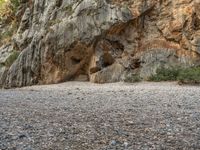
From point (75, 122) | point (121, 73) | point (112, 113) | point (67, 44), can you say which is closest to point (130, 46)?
point (121, 73)

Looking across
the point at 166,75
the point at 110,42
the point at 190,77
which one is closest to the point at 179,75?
the point at 190,77

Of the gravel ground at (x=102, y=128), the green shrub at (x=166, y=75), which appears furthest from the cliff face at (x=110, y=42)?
the gravel ground at (x=102, y=128)

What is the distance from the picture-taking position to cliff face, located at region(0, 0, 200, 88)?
1936 centimetres

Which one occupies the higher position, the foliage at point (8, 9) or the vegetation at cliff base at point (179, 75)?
the foliage at point (8, 9)

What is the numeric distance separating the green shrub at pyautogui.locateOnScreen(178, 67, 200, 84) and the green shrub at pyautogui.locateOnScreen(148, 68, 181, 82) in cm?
80

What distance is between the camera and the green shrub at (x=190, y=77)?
54.7 ft

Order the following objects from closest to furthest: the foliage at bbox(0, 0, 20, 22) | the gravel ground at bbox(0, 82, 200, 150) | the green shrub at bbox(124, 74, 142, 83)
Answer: the gravel ground at bbox(0, 82, 200, 150) < the green shrub at bbox(124, 74, 142, 83) < the foliage at bbox(0, 0, 20, 22)

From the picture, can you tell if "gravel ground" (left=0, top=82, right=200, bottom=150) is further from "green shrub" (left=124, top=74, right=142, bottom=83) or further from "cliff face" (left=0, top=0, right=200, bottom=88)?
"cliff face" (left=0, top=0, right=200, bottom=88)

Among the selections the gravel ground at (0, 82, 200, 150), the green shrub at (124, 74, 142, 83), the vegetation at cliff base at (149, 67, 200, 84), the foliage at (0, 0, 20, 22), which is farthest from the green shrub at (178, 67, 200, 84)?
the foliage at (0, 0, 20, 22)

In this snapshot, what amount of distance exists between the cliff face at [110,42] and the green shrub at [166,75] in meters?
0.68

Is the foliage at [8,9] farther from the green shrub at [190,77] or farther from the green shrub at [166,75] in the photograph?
the green shrub at [190,77]

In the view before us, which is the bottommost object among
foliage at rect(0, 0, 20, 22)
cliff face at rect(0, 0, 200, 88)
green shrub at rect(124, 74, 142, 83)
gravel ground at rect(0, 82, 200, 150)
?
gravel ground at rect(0, 82, 200, 150)

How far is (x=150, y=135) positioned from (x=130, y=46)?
15.1 metres

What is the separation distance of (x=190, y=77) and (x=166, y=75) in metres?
1.64
